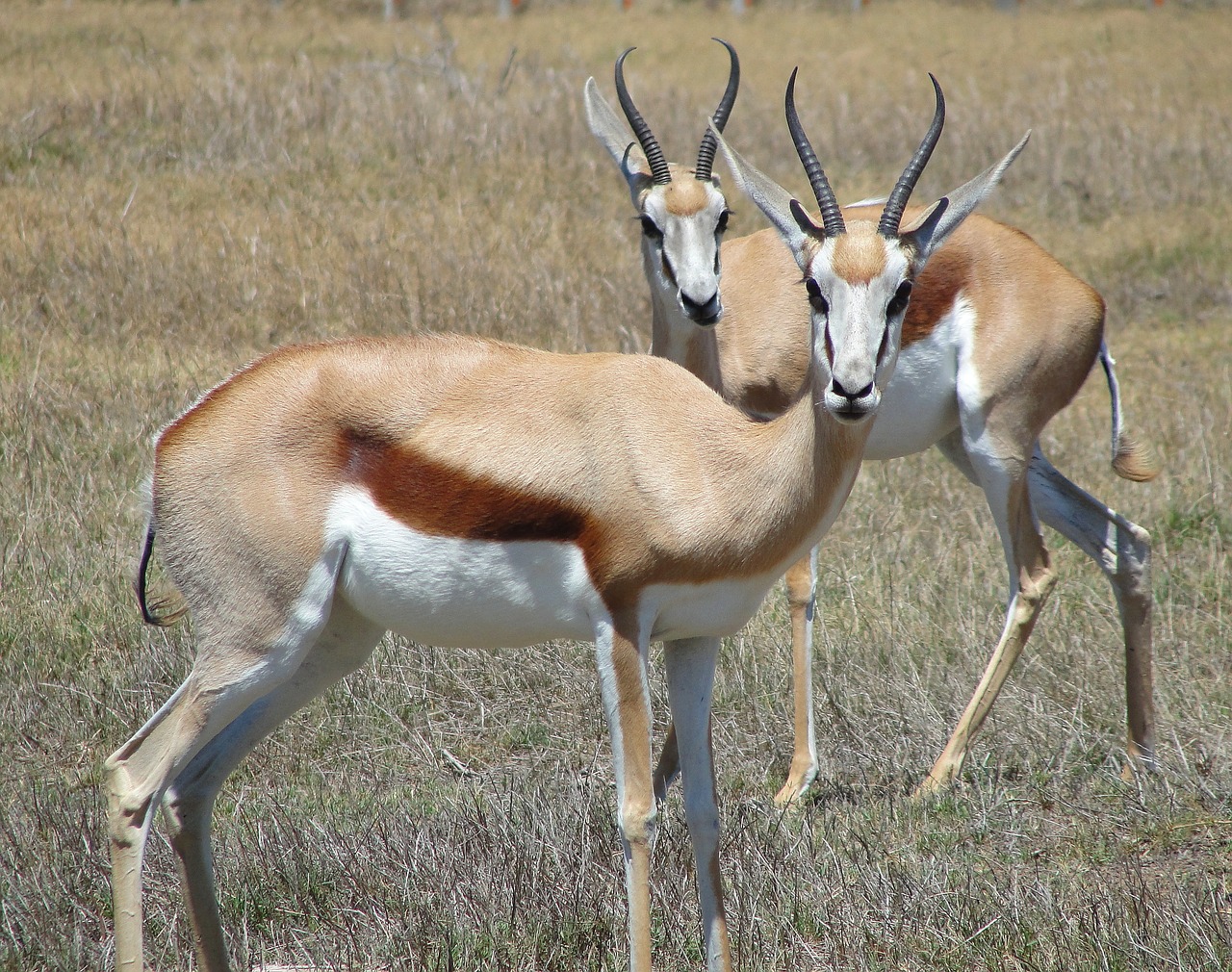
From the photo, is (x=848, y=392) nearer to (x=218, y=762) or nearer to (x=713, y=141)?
(x=218, y=762)

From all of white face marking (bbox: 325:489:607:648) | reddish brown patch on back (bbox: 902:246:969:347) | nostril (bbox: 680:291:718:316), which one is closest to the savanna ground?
white face marking (bbox: 325:489:607:648)

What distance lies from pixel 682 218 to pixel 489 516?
7.26 ft

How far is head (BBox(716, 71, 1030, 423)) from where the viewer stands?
3.09 meters

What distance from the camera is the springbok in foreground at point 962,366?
497cm

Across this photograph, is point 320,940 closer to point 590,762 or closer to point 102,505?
point 590,762

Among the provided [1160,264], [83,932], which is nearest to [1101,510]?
[83,932]

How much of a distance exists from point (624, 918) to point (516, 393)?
1488mm

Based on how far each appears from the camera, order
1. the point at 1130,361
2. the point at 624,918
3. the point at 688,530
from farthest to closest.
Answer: the point at 1130,361, the point at 624,918, the point at 688,530

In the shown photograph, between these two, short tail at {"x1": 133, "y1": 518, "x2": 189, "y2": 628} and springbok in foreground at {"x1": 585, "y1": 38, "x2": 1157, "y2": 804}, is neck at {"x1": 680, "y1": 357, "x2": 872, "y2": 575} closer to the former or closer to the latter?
short tail at {"x1": 133, "y1": 518, "x2": 189, "y2": 628}

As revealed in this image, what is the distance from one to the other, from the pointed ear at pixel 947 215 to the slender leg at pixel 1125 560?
2.13 m

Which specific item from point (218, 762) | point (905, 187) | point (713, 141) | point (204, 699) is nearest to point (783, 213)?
point (905, 187)

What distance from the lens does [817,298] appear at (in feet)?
10.9

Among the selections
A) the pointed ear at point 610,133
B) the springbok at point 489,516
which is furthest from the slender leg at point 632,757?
the pointed ear at point 610,133

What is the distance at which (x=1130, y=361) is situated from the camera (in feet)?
31.7
